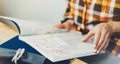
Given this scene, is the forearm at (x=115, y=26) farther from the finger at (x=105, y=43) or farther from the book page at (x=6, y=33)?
the book page at (x=6, y=33)

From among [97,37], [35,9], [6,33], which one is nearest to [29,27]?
[6,33]

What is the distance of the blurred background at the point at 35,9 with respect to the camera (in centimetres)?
143

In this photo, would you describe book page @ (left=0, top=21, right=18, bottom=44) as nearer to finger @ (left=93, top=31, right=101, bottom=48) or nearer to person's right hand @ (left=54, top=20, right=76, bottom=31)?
person's right hand @ (left=54, top=20, right=76, bottom=31)

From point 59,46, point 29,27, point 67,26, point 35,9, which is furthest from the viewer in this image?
point 35,9

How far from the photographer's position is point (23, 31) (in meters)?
0.82

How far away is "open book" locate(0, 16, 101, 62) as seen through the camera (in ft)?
2.28

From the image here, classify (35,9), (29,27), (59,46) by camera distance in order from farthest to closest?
(35,9), (29,27), (59,46)

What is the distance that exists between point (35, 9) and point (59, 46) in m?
0.78

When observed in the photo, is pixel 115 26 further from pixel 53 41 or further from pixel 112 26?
pixel 53 41

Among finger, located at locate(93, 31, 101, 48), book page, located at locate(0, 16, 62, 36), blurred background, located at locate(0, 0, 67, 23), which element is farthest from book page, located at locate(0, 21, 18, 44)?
blurred background, located at locate(0, 0, 67, 23)

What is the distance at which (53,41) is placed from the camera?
0.78 meters

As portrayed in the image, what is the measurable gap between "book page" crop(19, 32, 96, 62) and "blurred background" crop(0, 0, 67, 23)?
58 centimetres

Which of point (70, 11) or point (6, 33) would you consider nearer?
point (6, 33)

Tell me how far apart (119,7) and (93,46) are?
20cm
